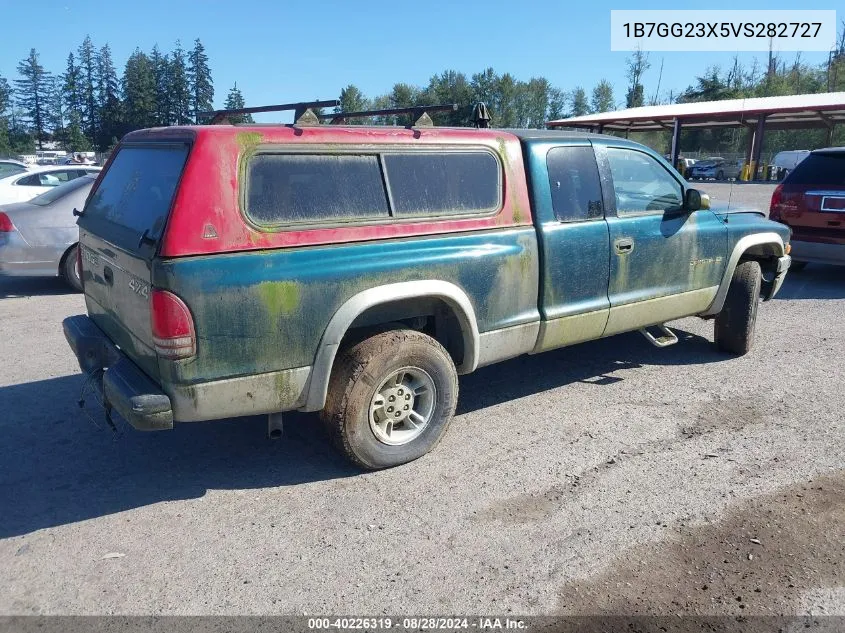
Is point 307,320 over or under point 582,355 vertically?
over

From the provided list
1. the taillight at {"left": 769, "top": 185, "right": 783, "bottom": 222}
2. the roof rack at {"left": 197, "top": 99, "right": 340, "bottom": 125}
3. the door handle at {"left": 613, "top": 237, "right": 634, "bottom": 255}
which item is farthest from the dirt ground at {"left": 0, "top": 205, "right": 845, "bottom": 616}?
the taillight at {"left": 769, "top": 185, "right": 783, "bottom": 222}

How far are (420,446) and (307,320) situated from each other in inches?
45.1

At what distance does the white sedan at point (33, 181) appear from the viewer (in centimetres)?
1130

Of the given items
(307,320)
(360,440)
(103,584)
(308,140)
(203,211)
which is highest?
(308,140)

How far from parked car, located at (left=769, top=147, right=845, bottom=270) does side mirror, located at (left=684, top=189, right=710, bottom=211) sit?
4.36 meters

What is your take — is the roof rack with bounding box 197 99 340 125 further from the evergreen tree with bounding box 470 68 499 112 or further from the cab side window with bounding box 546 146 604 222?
the evergreen tree with bounding box 470 68 499 112

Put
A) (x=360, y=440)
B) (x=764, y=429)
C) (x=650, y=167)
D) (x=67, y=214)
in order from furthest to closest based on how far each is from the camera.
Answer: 1. (x=67, y=214)
2. (x=650, y=167)
3. (x=764, y=429)
4. (x=360, y=440)

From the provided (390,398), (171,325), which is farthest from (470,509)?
(171,325)

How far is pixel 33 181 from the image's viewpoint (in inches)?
460

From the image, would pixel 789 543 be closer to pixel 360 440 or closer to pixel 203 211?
pixel 360 440

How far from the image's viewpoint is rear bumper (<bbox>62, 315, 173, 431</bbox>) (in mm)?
3289

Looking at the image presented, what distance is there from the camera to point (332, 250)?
11.7 feet

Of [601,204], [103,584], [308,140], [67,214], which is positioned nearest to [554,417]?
[601,204]

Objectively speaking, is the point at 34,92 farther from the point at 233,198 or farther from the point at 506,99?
the point at 233,198
